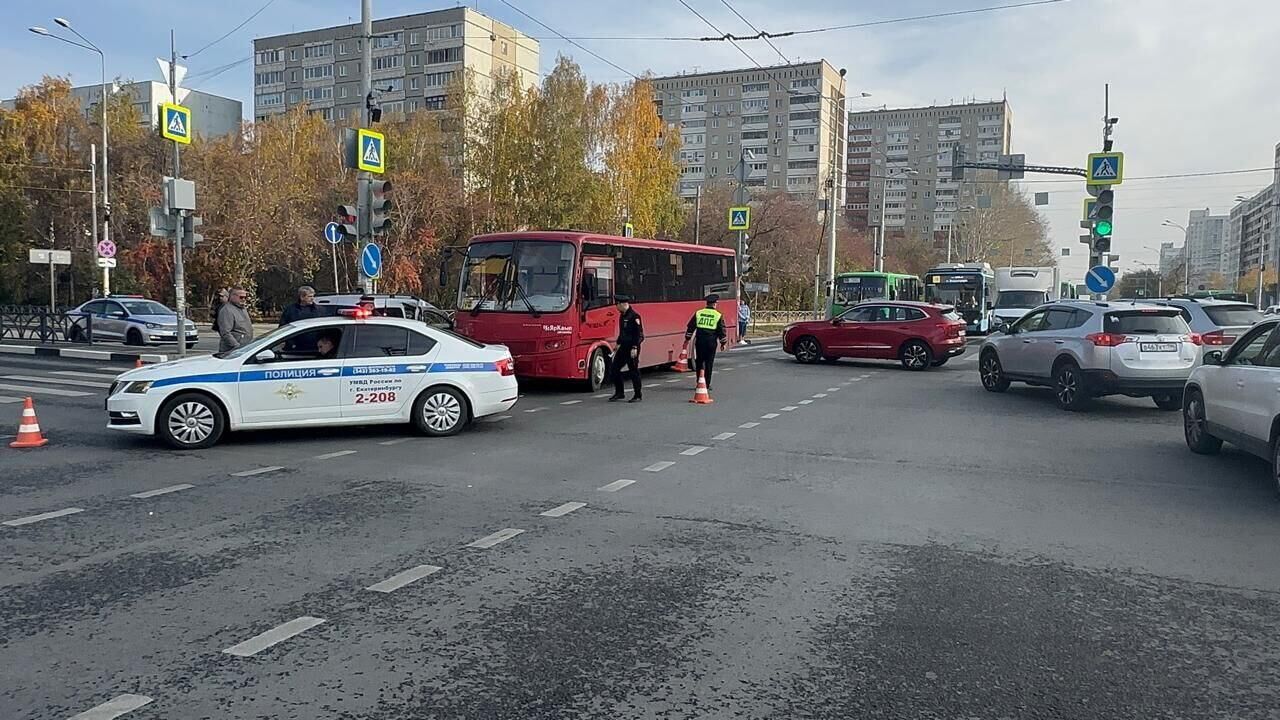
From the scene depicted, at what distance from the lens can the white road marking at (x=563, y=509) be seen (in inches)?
294

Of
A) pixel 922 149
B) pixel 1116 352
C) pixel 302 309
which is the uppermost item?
pixel 922 149

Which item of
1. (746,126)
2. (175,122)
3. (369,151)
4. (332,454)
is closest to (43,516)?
(332,454)

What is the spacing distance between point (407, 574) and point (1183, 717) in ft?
13.7

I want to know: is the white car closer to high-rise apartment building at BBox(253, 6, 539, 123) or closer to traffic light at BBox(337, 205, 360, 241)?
traffic light at BBox(337, 205, 360, 241)

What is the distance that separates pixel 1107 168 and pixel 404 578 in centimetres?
2447

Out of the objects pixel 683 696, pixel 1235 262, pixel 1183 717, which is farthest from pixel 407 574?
pixel 1235 262

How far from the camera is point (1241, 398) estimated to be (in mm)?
9211

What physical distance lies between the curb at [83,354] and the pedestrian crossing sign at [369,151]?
21.9 feet

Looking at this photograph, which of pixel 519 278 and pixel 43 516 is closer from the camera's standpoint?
pixel 43 516

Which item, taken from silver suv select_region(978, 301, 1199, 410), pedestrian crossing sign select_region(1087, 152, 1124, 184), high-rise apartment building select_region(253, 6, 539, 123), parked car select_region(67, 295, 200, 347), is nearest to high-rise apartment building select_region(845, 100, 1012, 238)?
high-rise apartment building select_region(253, 6, 539, 123)

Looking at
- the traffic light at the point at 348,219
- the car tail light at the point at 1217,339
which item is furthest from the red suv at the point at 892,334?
the traffic light at the point at 348,219

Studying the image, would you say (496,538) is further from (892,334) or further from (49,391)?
(892,334)

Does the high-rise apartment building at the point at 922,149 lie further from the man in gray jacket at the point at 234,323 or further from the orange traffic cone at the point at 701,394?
the man in gray jacket at the point at 234,323

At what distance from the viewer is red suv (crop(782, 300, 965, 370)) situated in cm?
2261
